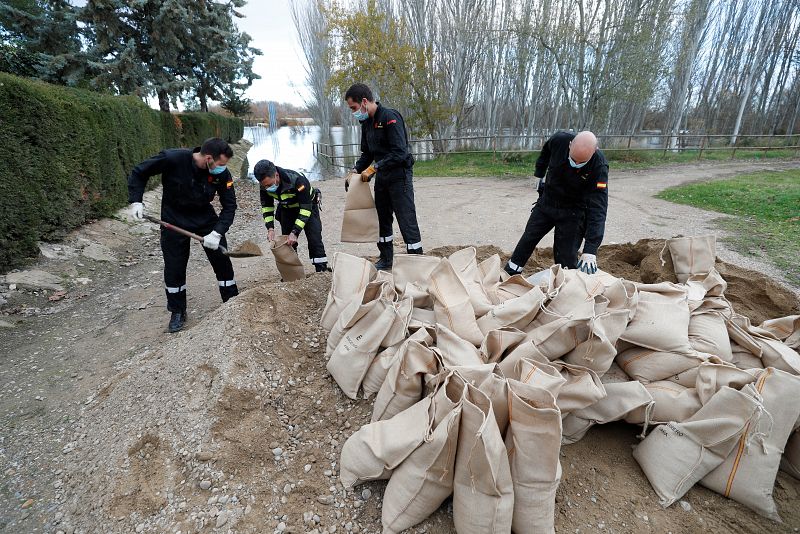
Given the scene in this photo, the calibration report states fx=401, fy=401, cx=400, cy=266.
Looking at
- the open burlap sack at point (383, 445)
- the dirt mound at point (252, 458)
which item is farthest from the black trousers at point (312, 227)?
the open burlap sack at point (383, 445)

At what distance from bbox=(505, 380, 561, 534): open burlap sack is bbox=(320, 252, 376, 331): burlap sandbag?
129 cm

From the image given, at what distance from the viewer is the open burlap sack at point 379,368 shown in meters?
2.09

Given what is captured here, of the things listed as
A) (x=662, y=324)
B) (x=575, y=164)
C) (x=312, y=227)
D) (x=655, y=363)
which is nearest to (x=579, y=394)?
(x=655, y=363)

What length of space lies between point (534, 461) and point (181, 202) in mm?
3338

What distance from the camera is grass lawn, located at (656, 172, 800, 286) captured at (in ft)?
16.9

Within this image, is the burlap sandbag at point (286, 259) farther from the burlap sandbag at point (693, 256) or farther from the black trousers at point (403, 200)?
the burlap sandbag at point (693, 256)

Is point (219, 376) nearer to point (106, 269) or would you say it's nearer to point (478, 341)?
point (478, 341)

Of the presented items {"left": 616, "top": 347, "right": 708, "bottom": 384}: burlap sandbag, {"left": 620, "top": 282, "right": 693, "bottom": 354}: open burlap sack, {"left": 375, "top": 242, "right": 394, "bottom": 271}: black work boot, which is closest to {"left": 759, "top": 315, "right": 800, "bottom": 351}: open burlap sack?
{"left": 620, "top": 282, "right": 693, "bottom": 354}: open burlap sack

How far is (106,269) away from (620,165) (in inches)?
601

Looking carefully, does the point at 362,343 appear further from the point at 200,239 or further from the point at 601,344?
the point at 200,239

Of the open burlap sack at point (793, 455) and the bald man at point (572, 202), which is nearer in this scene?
the open burlap sack at point (793, 455)

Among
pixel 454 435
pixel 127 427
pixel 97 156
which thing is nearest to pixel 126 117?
pixel 97 156

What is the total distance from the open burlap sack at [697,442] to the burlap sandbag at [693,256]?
168 centimetres

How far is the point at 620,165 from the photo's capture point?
14.3m
